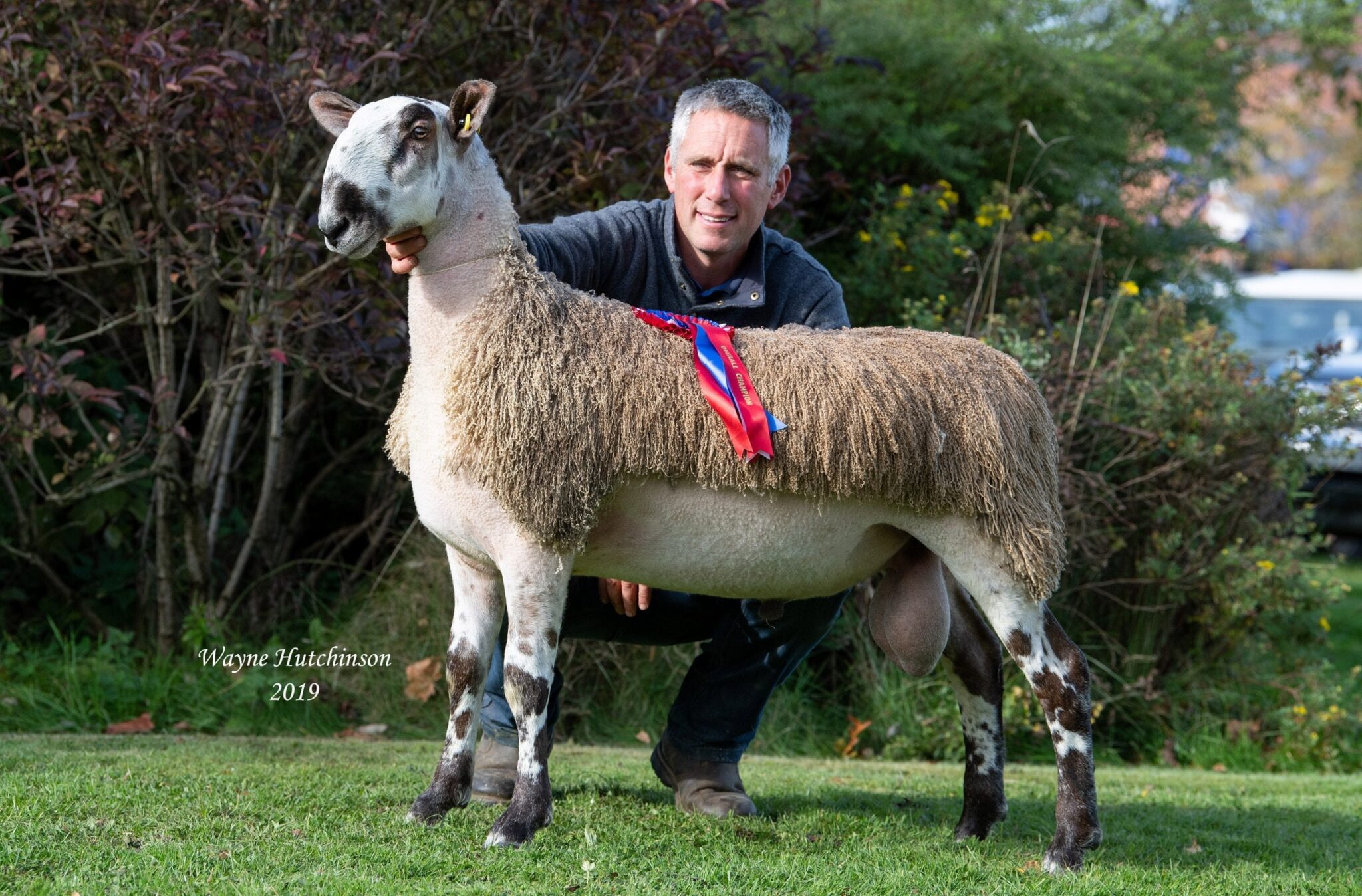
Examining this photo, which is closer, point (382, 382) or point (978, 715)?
point (978, 715)

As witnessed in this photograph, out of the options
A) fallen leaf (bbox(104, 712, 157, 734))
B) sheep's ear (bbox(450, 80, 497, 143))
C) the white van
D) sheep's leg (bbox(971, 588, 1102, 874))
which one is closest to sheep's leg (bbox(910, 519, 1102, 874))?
sheep's leg (bbox(971, 588, 1102, 874))

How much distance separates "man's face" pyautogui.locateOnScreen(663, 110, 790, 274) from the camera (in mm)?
4047

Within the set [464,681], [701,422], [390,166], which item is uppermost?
[390,166]

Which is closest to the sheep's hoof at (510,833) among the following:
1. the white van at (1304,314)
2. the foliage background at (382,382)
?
the foliage background at (382,382)

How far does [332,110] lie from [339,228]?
496 mm

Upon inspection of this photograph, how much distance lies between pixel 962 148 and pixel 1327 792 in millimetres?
4095

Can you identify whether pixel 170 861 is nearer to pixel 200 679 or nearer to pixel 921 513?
pixel 921 513

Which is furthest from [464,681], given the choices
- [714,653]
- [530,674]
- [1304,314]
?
[1304,314]

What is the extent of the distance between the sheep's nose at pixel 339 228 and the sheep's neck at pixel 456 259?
28 cm

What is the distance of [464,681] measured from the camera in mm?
3729

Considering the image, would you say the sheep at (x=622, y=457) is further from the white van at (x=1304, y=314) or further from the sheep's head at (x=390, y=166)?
the white van at (x=1304, y=314)

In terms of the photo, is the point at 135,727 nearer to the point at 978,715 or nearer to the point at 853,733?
the point at 853,733

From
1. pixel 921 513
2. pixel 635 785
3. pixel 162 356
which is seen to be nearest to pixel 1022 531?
pixel 921 513

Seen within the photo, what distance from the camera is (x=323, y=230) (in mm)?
3330
